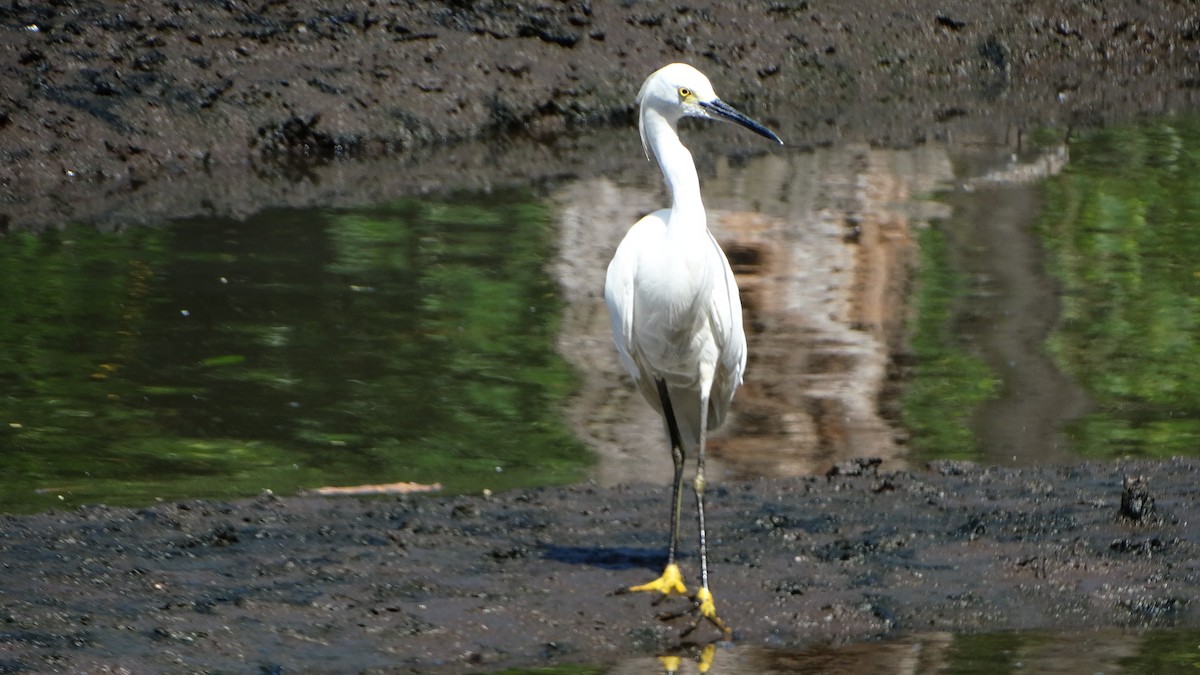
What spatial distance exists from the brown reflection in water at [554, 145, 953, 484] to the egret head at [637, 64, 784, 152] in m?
1.89

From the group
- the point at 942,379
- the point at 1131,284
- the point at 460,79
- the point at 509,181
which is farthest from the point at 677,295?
the point at 460,79

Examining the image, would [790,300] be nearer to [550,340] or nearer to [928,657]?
[550,340]

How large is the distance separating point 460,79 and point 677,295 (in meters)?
11.3

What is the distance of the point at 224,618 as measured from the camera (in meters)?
4.89

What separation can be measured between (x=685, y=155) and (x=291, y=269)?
5.84 metres

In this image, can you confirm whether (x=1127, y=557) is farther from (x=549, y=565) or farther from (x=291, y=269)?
(x=291, y=269)

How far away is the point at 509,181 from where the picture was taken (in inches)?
550

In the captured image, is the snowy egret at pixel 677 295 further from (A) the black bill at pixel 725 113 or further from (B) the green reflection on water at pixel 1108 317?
(B) the green reflection on water at pixel 1108 317

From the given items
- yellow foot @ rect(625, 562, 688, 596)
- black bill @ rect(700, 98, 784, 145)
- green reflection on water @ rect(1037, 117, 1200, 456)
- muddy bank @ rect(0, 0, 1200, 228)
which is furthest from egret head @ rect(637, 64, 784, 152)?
muddy bank @ rect(0, 0, 1200, 228)

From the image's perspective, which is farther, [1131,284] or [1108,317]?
[1131,284]

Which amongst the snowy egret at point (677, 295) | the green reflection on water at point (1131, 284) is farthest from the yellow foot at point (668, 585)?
→ the green reflection on water at point (1131, 284)

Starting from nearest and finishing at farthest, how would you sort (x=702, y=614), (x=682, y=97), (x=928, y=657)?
(x=928, y=657)
(x=702, y=614)
(x=682, y=97)

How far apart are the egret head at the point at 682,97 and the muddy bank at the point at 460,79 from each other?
772cm

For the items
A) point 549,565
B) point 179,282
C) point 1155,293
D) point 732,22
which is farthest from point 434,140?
point 549,565
